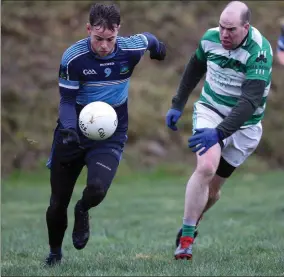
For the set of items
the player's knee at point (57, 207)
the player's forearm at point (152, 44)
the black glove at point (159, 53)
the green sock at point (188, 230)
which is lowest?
the green sock at point (188, 230)

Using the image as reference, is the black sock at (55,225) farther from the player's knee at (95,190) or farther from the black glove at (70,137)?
the black glove at (70,137)

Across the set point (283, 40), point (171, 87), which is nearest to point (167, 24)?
point (171, 87)

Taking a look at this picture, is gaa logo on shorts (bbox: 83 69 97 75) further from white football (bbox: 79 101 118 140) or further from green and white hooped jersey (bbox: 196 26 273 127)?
green and white hooped jersey (bbox: 196 26 273 127)

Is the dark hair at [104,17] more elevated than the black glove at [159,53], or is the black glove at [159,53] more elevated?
the dark hair at [104,17]

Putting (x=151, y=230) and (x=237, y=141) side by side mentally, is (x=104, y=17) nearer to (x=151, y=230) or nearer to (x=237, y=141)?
(x=237, y=141)

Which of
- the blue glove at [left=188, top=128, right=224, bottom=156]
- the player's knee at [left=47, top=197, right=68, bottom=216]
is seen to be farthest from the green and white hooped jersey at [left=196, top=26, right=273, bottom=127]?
the player's knee at [left=47, top=197, right=68, bottom=216]

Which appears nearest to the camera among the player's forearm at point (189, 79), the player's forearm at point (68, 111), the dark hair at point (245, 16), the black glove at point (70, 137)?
the black glove at point (70, 137)

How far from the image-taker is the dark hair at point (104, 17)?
684cm

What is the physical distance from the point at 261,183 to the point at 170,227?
6.98 meters

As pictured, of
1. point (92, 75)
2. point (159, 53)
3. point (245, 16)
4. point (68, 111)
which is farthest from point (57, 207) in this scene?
point (245, 16)

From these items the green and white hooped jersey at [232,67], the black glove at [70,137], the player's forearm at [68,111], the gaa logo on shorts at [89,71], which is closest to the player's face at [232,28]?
the green and white hooped jersey at [232,67]

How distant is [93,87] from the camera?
280 inches

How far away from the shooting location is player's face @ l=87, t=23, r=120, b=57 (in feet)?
22.6

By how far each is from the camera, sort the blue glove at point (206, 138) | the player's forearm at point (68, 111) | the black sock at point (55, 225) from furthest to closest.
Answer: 1. the black sock at point (55, 225)
2. the blue glove at point (206, 138)
3. the player's forearm at point (68, 111)
